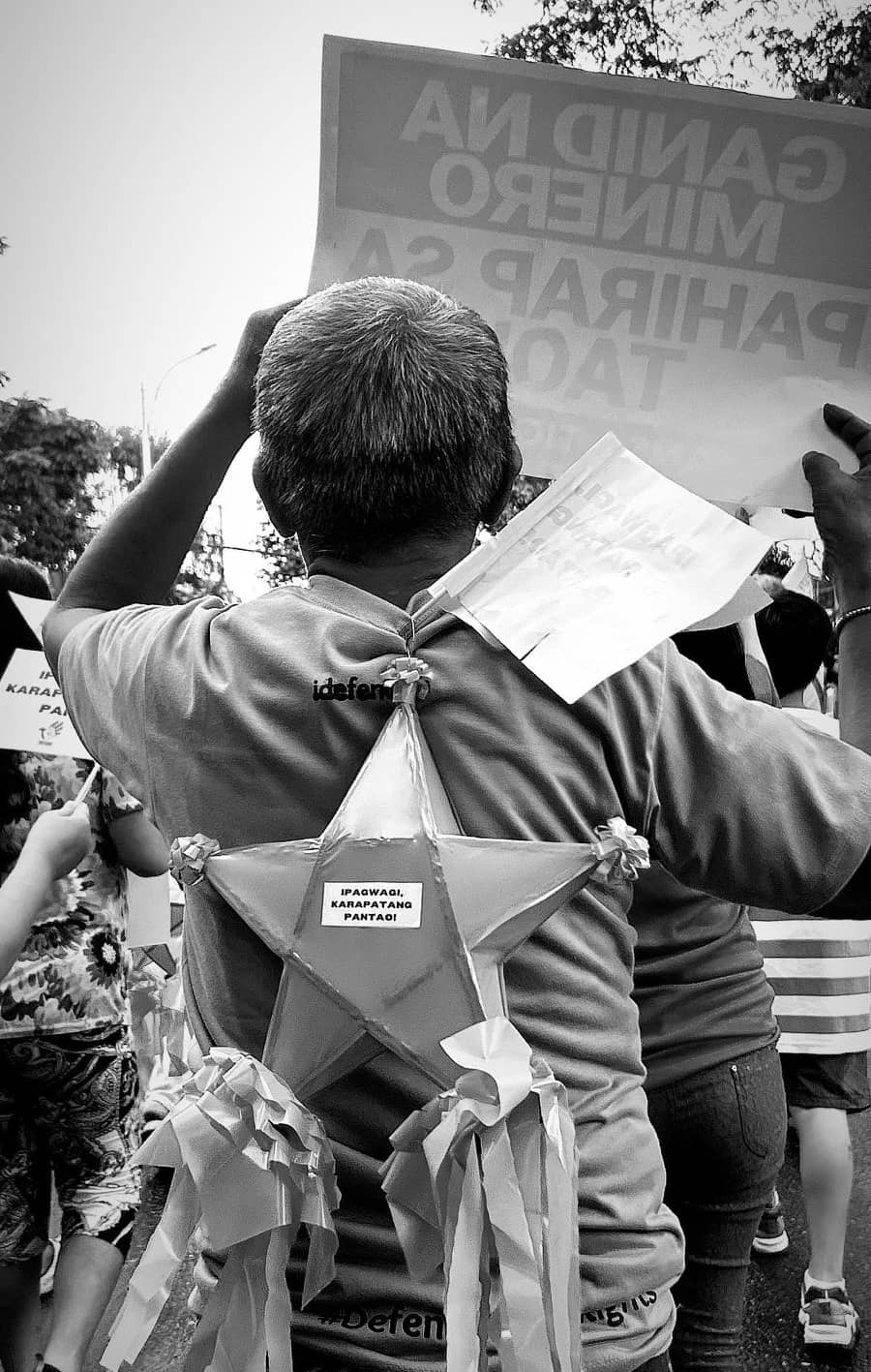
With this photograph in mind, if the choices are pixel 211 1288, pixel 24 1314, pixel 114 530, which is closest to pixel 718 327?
pixel 114 530

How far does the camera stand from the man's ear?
4.14ft

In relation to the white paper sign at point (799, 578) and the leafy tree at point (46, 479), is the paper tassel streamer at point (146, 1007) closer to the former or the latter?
→ the white paper sign at point (799, 578)

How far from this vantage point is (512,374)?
171 cm

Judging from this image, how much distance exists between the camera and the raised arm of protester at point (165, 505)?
57.0 inches

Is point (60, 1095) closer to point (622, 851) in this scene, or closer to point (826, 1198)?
point (826, 1198)

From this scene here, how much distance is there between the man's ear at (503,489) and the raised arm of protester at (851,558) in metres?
0.36

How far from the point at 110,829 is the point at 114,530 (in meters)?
1.56

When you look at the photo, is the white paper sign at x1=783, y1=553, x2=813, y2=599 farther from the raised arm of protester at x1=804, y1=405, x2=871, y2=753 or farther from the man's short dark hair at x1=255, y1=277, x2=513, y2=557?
the man's short dark hair at x1=255, y1=277, x2=513, y2=557

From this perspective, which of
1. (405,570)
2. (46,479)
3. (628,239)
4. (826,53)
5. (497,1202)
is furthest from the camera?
(46,479)

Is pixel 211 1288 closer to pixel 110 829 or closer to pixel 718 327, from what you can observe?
pixel 718 327

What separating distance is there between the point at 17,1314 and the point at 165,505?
1947mm

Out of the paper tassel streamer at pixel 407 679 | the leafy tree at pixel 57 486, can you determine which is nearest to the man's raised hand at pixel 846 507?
A: the paper tassel streamer at pixel 407 679

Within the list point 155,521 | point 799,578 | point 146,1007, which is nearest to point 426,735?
point 155,521

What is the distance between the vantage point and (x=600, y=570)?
3.92 ft
